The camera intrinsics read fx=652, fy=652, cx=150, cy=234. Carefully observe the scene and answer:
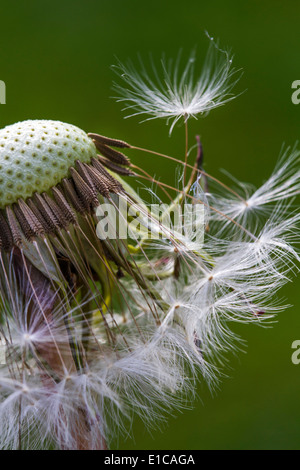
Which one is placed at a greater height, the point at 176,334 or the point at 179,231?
the point at 179,231

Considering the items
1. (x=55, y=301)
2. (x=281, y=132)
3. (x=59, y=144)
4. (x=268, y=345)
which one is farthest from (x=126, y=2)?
(x=55, y=301)

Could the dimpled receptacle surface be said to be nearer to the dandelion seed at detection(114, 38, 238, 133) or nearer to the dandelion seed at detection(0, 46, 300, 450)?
the dandelion seed at detection(0, 46, 300, 450)

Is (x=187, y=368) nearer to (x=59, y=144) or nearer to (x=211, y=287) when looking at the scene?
(x=211, y=287)

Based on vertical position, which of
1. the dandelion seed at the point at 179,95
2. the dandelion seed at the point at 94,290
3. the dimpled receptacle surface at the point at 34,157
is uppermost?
the dandelion seed at the point at 179,95

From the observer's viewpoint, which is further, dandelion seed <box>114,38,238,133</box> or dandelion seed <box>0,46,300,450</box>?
dandelion seed <box>114,38,238,133</box>

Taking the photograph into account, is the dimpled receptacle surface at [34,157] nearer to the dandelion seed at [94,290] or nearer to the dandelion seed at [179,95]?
the dandelion seed at [94,290]

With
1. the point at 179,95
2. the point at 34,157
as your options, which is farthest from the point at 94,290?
the point at 179,95

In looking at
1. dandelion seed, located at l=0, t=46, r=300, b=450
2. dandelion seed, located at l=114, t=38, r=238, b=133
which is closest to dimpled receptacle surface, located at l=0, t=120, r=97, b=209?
dandelion seed, located at l=0, t=46, r=300, b=450

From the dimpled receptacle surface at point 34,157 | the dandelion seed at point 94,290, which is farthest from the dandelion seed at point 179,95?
the dimpled receptacle surface at point 34,157
